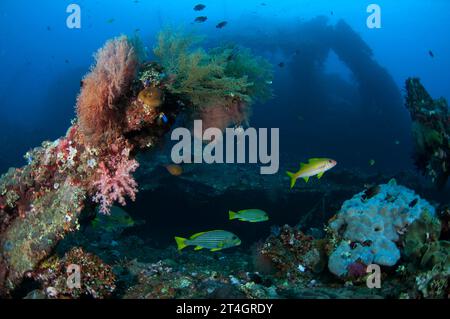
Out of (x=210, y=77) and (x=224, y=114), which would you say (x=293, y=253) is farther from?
(x=210, y=77)

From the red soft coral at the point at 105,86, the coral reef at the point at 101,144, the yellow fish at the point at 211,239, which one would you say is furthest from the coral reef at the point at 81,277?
the red soft coral at the point at 105,86

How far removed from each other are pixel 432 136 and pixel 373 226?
3.27m

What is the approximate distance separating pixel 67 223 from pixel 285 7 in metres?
91.2

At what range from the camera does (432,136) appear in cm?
728

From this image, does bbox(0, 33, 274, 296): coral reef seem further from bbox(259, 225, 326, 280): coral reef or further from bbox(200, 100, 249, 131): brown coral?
bbox(259, 225, 326, 280): coral reef

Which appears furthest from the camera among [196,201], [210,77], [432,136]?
[196,201]

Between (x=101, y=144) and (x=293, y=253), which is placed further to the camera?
(x=293, y=253)

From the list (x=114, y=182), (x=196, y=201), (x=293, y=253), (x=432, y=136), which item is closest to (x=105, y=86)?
(x=114, y=182)

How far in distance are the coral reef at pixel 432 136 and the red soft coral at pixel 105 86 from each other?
6680 millimetres

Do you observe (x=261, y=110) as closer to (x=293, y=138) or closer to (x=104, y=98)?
(x=293, y=138)

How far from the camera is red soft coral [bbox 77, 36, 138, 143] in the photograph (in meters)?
4.25

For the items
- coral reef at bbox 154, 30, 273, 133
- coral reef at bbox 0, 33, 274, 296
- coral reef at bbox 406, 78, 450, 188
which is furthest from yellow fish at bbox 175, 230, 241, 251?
coral reef at bbox 406, 78, 450, 188

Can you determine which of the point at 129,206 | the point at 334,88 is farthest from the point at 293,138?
the point at 129,206

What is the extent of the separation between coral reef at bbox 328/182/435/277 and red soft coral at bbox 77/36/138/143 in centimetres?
421
